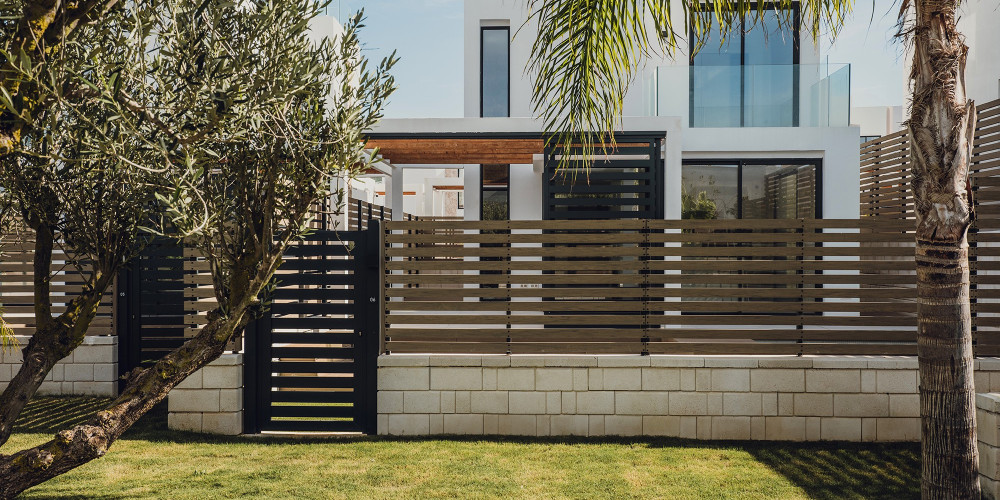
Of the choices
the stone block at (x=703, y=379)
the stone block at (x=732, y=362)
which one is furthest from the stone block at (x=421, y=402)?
the stone block at (x=732, y=362)

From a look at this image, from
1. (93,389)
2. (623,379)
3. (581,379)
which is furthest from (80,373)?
(623,379)

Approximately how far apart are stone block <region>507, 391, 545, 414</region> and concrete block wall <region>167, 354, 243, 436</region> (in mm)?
2465

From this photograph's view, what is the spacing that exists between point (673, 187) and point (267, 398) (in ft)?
18.5

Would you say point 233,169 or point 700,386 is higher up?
point 233,169

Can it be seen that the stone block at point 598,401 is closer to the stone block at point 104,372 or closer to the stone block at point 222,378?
the stone block at point 222,378

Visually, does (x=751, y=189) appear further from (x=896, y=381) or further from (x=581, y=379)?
(x=581, y=379)

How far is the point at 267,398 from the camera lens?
20.4ft

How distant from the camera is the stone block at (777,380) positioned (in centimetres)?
588

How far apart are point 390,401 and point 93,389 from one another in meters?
3.78

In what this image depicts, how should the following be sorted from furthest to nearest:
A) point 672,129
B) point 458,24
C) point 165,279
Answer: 1. point 458,24
2. point 672,129
3. point 165,279

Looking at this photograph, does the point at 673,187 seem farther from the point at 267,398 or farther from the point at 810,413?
the point at 267,398

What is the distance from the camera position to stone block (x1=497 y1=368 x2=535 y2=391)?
603cm

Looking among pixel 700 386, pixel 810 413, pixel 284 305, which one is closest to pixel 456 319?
pixel 284 305

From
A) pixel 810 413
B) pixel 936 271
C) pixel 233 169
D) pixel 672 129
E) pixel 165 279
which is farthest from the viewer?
pixel 672 129
